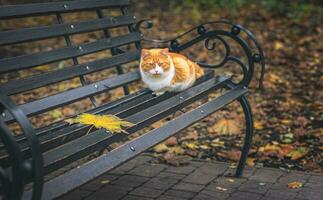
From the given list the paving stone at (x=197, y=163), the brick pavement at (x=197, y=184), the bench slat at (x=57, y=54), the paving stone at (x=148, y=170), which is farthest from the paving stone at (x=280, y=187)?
the bench slat at (x=57, y=54)

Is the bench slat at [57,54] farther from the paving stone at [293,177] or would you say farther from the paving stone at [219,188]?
the paving stone at [293,177]

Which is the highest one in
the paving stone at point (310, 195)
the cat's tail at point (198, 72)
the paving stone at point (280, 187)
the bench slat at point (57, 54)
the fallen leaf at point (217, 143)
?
the bench slat at point (57, 54)

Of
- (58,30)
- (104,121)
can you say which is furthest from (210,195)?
(58,30)

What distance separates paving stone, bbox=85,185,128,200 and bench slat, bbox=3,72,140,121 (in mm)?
665

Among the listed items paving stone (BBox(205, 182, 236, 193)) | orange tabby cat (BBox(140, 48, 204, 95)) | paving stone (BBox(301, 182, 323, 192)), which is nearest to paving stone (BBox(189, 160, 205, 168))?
paving stone (BBox(205, 182, 236, 193))

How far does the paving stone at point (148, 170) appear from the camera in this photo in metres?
3.99

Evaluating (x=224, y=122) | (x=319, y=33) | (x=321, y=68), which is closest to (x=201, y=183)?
(x=224, y=122)

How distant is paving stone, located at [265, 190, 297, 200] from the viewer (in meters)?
3.52

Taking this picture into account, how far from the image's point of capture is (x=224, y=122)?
16.5 ft

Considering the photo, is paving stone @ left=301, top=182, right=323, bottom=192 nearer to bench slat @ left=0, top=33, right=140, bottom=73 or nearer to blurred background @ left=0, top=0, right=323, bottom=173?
blurred background @ left=0, top=0, right=323, bottom=173

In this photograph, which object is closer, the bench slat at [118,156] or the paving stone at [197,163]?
the bench slat at [118,156]

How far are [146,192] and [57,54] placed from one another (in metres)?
1.09

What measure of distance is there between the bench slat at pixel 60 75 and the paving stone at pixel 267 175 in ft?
4.16

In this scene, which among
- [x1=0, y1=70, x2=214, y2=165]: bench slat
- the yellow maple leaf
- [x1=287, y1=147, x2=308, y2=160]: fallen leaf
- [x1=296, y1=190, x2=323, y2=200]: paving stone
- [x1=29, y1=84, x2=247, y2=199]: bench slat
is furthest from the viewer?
[x1=287, y1=147, x2=308, y2=160]: fallen leaf
